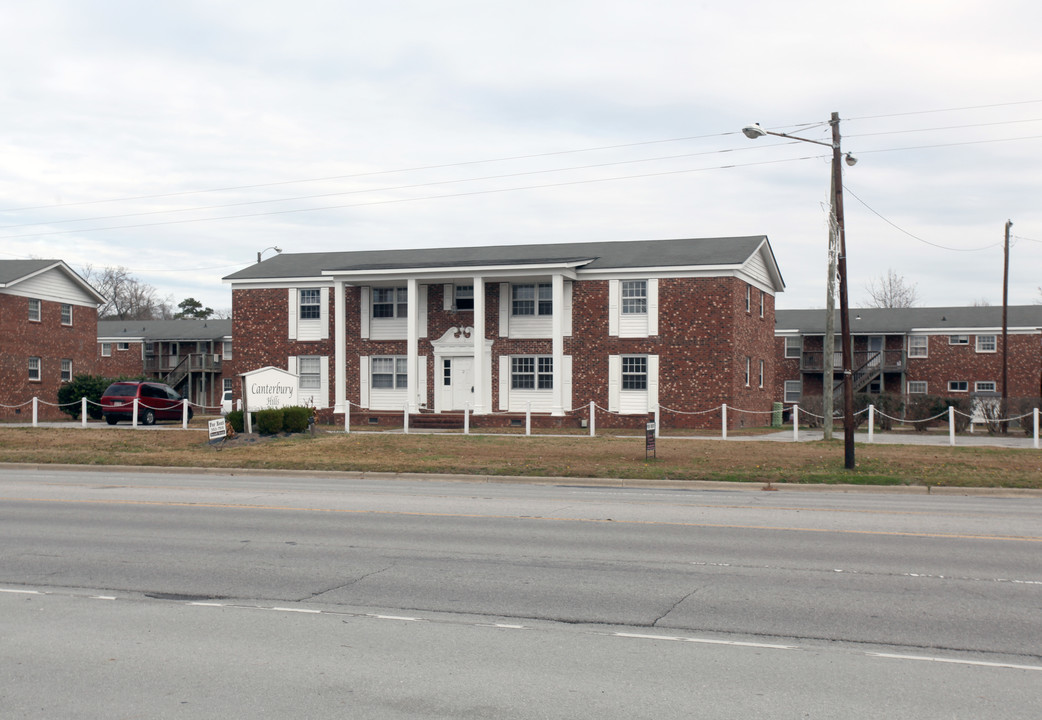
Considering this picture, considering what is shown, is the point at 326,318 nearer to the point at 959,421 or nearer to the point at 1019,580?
the point at 959,421

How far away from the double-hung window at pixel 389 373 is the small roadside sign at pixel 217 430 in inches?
559

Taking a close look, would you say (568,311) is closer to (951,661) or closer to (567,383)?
(567,383)

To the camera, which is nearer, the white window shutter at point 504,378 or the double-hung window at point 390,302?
the white window shutter at point 504,378

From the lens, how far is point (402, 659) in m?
6.82

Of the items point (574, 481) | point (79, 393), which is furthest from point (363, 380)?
point (574, 481)

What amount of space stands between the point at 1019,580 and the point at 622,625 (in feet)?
14.5

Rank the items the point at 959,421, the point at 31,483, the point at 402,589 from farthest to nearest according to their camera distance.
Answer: the point at 959,421 → the point at 31,483 → the point at 402,589

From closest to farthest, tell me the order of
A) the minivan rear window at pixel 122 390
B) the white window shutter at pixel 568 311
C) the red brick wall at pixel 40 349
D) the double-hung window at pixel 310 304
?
1. the minivan rear window at pixel 122 390
2. the white window shutter at pixel 568 311
3. the double-hung window at pixel 310 304
4. the red brick wall at pixel 40 349

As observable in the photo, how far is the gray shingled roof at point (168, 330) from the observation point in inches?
2589

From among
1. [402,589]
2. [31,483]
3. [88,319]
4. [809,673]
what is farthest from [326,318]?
[809,673]

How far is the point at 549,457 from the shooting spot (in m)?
24.8

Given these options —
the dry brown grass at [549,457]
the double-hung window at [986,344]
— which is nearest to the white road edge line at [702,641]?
the dry brown grass at [549,457]

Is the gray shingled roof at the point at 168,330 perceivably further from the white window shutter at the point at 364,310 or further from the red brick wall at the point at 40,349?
the white window shutter at the point at 364,310

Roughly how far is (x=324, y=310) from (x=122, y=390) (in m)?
8.54
